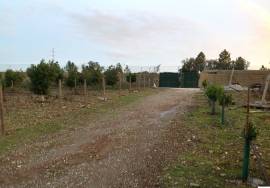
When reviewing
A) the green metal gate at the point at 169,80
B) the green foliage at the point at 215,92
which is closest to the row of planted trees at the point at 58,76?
the green metal gate at the point at 169,80

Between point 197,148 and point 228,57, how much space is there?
5292cm

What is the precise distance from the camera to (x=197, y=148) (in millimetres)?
7965

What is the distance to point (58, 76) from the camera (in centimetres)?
2441

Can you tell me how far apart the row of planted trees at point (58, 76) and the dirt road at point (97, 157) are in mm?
10017

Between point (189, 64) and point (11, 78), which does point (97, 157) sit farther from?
point (189, 64)

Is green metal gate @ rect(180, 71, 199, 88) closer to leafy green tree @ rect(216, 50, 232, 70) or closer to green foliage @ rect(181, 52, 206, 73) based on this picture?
green foliage @ rect(181, 52, 206, 73)

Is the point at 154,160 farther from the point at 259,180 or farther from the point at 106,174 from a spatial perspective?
the point at 259,180

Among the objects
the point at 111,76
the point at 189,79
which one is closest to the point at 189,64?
the point at 189,79

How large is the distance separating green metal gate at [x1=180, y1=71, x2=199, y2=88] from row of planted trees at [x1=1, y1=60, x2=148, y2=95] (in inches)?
280

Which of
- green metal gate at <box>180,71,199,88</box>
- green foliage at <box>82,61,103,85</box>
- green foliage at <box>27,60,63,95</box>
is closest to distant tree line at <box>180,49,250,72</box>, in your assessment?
green metal gate at <box>180,71,199,88</box>

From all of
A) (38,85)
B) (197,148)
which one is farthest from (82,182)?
(38,85)

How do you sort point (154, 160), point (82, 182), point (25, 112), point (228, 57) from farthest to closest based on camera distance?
point (228, 57)
point (25, 112)
point (154, 160)
point (82, 182)

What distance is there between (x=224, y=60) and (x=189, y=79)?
1621 centimetres

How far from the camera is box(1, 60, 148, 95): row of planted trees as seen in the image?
66.4ft
